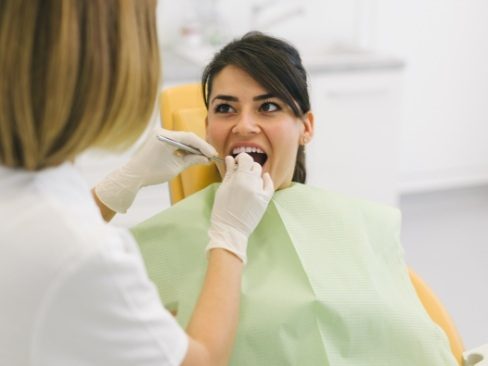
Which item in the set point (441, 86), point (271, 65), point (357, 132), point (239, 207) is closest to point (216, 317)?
point (239, 207)

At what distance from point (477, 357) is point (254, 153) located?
0.61 metres

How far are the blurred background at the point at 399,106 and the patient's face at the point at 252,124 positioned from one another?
36.7 inches

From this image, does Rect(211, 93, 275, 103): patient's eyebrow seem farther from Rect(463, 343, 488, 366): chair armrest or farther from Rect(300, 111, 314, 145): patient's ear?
Rect(463, 343, 488, 366): chair armrest

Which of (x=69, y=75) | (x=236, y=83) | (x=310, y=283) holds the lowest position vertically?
(x=310, y=283)

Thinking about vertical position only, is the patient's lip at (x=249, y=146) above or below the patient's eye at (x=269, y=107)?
below

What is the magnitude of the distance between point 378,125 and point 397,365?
1719mm

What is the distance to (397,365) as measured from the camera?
1282 millimetres

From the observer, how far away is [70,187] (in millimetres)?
864

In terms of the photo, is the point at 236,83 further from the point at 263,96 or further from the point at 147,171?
the point at 147,171

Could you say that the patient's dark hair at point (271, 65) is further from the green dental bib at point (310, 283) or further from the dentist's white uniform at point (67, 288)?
the dentist's white uniform at point (67, 288)

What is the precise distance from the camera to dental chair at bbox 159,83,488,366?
143 cm

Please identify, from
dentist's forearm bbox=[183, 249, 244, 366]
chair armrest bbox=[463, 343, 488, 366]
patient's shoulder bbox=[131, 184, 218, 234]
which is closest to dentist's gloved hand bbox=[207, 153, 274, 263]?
dentist's forearm bbox=[183, 249, 244, 366]

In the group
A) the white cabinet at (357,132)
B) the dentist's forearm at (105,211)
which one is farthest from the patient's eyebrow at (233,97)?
the white cabinet at (357,132)

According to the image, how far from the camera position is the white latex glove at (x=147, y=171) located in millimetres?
1451
